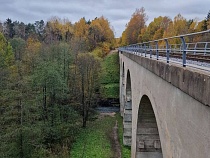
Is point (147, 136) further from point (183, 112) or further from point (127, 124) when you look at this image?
point (127, 124)

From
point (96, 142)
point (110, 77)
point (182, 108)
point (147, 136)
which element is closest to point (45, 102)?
point (96, 142)

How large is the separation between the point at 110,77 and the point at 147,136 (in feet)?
121

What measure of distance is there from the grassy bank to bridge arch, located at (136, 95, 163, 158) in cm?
764

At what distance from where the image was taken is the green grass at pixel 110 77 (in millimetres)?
44000

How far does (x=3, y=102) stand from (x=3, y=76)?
759cm

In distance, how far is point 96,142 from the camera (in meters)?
24.5

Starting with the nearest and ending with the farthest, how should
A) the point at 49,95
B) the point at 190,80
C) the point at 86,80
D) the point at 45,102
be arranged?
the point at 190,80 < the point at 45,102 < the point at 49,95 < the point at 86,80

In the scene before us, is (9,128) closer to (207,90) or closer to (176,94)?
(176,94)

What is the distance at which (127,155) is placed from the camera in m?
22.0

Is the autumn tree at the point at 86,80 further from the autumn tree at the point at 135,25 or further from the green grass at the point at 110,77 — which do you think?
the autumn tree at the point at 135,25

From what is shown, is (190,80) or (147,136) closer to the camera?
(190,80)

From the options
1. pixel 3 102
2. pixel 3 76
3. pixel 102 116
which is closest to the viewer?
pixel 3 102

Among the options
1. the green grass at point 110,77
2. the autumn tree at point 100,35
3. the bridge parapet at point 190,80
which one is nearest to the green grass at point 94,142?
the green grass at point 110,77

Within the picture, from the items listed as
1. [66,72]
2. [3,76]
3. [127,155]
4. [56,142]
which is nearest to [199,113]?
[127,155]
